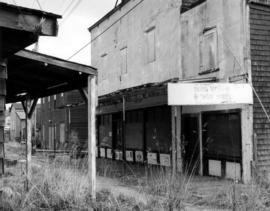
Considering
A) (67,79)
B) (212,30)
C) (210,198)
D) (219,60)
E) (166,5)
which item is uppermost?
(166,5)

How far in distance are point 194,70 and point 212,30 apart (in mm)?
1559

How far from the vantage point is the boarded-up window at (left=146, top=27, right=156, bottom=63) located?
17984 mm

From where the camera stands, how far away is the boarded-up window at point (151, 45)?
18.0m

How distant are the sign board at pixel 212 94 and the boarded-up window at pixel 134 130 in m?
6.78

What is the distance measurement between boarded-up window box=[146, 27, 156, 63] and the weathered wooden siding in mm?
6054

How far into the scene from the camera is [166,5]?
662 inches

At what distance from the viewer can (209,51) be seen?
1393 cm

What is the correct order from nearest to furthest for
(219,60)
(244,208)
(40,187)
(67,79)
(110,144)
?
(244,208), (40,187), (67,79), (219,60), (110,144)

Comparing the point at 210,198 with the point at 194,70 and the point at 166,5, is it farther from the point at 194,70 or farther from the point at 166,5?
the point at 166,5

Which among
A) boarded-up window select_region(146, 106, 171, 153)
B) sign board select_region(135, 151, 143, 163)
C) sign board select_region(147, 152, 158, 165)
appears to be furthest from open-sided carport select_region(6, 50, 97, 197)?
sign board select_region(135, 151, 143, 163)

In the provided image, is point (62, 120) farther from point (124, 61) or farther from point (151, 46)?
point (151, 46)

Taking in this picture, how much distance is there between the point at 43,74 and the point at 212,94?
4597 millimetres

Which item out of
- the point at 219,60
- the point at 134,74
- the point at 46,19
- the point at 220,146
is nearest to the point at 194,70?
the point at 219,60

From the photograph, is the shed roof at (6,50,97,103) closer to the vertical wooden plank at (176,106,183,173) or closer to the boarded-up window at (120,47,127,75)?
the vertical wooden plank at (176,106,183,173)
